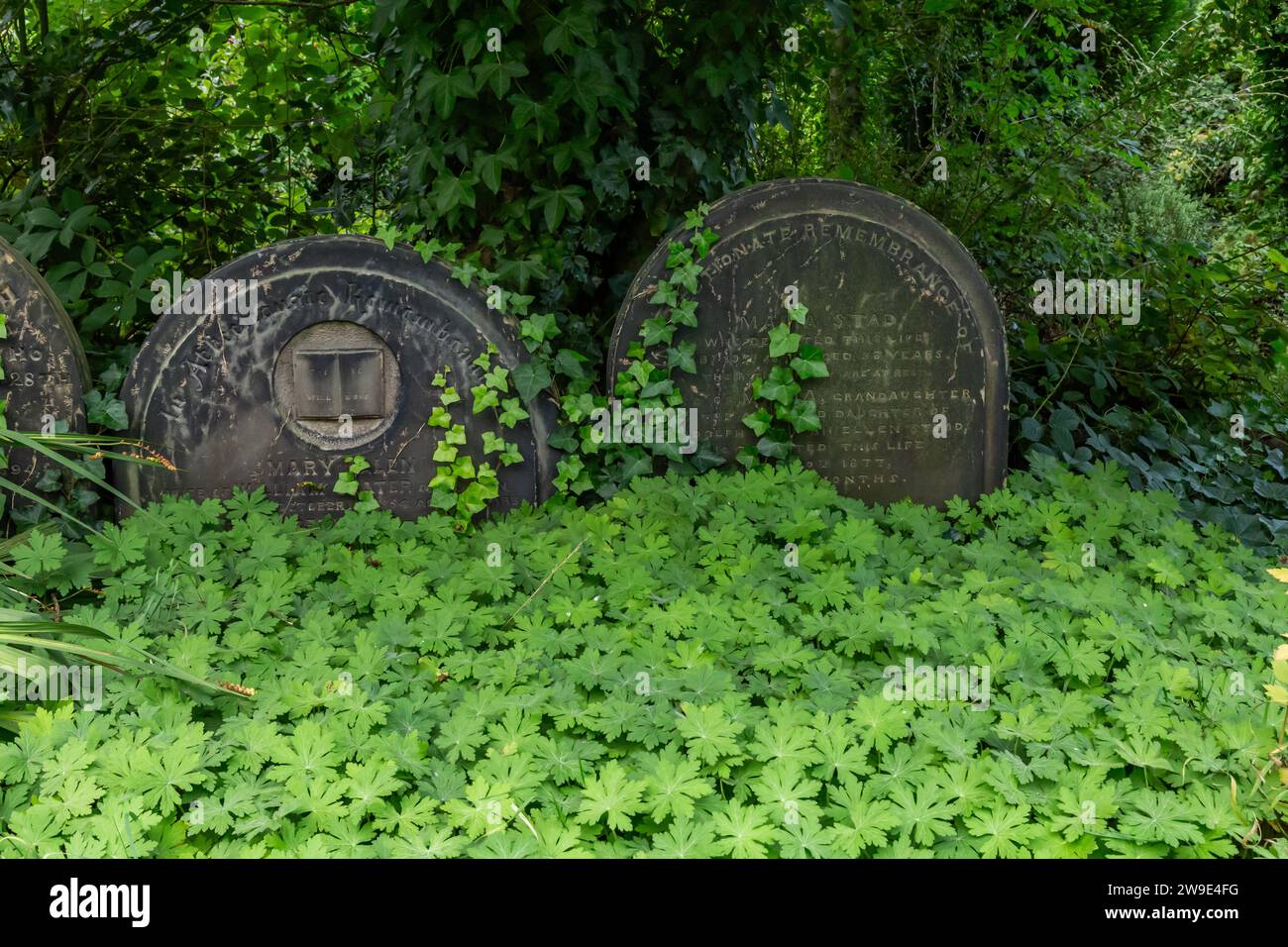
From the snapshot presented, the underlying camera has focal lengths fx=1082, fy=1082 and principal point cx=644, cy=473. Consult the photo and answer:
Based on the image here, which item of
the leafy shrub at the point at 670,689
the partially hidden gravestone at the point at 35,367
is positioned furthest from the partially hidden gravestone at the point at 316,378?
the leafy shrub at the point at 670,689

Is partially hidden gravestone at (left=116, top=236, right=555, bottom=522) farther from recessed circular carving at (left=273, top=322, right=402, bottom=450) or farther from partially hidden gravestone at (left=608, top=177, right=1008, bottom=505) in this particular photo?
partially hidden gravestone at (left=608, top=177, right=1008, bottom=505)

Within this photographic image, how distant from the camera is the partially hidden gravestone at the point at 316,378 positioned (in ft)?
13.6

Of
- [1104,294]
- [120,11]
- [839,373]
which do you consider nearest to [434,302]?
[839,373]

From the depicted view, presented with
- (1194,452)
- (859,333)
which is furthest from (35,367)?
(1194,452)

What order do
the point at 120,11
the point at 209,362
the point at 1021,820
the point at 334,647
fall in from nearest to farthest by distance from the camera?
the point at 1021,820 < the point at 334,647 < the point at 209,362 < the point at 120,11

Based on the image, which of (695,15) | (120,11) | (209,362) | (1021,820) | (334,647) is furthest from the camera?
(120,11)

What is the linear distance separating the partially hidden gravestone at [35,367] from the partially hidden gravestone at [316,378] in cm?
22

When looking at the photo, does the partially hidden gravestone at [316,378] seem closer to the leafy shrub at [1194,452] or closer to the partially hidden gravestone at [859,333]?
the partially hidden gravestone at [859,333]

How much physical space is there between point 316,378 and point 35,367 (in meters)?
1.03

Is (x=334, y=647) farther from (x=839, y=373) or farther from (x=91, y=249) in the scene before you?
(x=91, y=249)

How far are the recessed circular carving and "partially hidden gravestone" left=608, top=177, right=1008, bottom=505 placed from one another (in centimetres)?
93

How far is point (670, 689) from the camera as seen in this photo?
264 centimetres

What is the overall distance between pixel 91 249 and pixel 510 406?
7.06 ft

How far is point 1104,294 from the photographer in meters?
5.87
